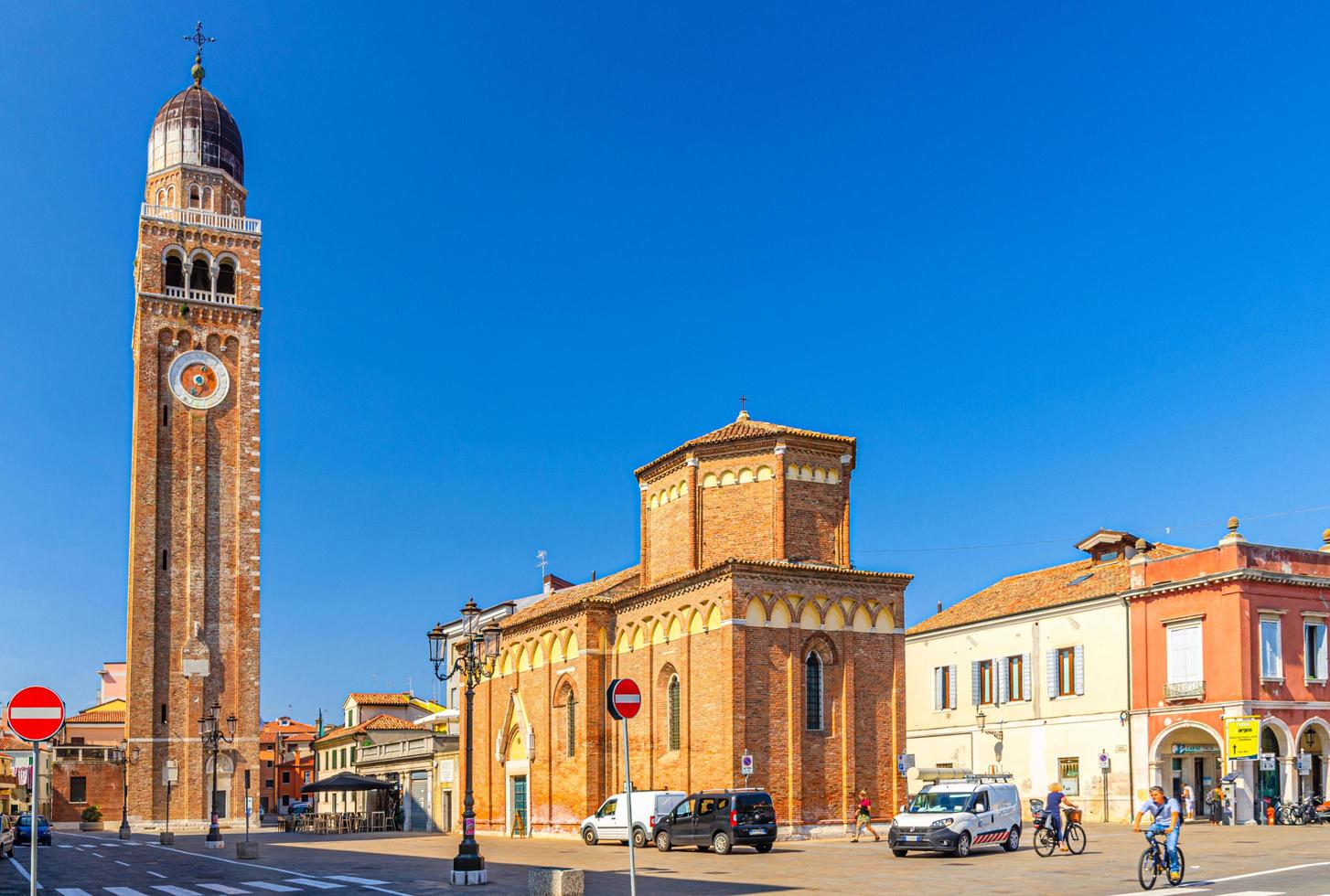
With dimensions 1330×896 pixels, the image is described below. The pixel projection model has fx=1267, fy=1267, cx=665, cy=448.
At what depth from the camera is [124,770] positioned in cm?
6184

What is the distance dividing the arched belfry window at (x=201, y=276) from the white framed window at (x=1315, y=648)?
180ft

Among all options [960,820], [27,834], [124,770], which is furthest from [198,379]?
[960,820]

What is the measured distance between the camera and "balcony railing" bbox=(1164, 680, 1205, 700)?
3788 centimetres

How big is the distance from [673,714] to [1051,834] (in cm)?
1346

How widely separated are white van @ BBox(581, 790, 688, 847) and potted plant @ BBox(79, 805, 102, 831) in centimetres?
4194

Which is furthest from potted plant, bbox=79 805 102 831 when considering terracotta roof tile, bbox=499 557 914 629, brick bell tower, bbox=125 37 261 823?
terracotta roof tile, bbox=499 557 914 629

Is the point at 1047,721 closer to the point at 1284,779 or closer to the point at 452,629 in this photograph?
the point at 1284,779

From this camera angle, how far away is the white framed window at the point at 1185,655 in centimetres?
3841

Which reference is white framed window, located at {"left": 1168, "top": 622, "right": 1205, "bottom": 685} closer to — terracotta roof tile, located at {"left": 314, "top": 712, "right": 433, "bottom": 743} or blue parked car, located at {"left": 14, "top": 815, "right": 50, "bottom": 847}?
blue parked car, located at {"left": 14, "top": 815, "right": 50, "bottom": 847}

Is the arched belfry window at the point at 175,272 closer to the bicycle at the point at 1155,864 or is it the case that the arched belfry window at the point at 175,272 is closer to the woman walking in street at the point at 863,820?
the woman walking in street at the point at 863,820

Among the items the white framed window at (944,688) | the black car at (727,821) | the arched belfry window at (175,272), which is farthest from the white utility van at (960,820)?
the arched belfry window at (175,272)

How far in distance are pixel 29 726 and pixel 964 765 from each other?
40689 millimetres

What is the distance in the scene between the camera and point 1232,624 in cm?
3712

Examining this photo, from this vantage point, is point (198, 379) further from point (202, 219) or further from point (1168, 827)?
point (1168, 827)
